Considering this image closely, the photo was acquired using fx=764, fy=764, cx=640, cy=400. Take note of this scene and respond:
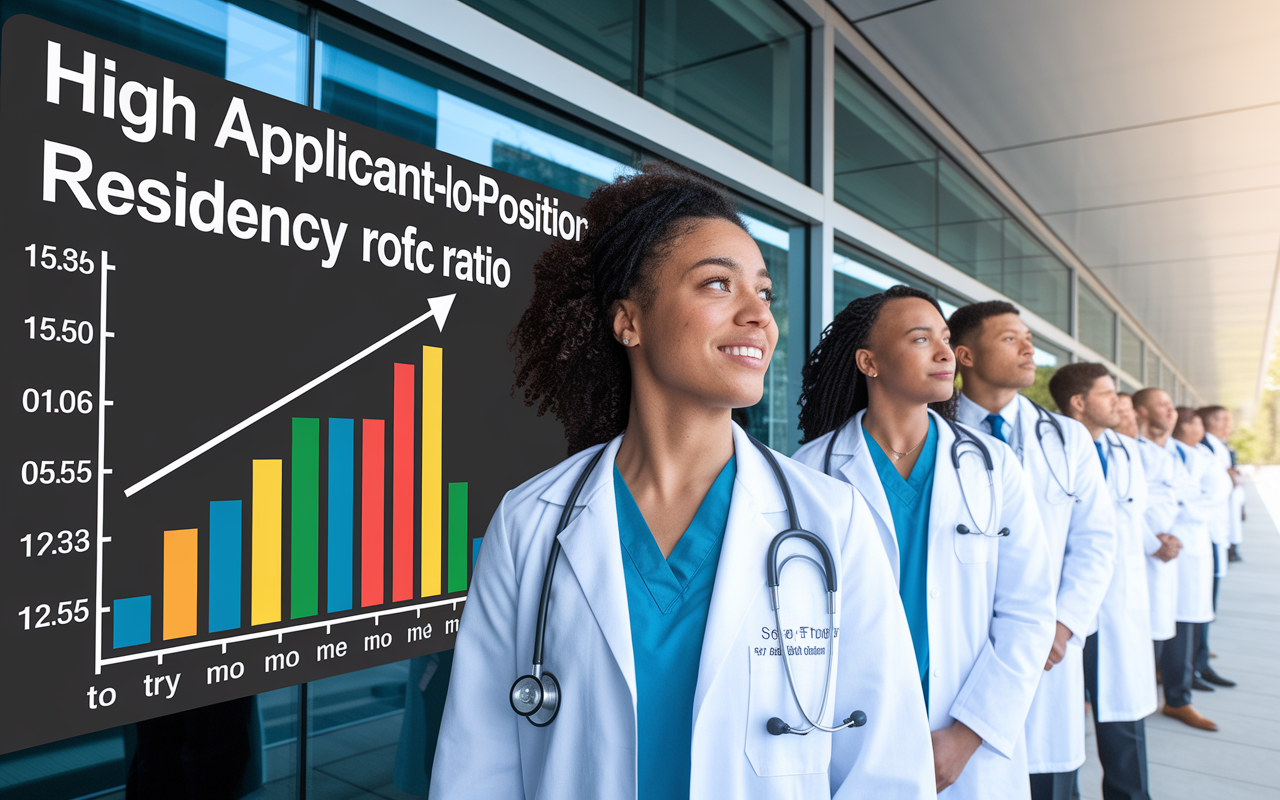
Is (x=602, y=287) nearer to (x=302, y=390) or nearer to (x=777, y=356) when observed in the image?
(x=302, y=390)

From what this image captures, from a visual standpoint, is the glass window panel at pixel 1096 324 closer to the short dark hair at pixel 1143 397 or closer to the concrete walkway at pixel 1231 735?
the concrete walkway at pixel 1231 735

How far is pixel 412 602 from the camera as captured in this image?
1807mm

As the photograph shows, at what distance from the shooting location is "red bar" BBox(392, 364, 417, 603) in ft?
5.82

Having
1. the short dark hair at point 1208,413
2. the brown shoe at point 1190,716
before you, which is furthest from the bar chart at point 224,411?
the short dark hair at point 1208,413

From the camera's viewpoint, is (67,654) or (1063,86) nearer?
(67,654)

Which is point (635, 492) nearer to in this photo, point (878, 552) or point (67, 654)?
point (878, 552)

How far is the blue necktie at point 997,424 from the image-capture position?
8.61 feet

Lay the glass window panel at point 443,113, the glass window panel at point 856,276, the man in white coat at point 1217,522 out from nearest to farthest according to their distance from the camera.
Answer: the glass window panel at point 443,113 → the glass window panel at point 856,276 → the man in white coat at point 1217,522

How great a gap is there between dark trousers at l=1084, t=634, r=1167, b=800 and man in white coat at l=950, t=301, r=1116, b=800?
43 centimetres

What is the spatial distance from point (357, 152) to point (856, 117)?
3.26 m

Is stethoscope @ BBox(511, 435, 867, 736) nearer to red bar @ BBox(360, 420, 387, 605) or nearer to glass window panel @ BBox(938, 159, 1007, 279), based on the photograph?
red bar @ BBox(360, 420, 387, 605)

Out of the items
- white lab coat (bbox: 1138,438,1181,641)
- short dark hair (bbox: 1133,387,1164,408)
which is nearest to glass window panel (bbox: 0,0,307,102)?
white lab coat (bbox: 1138,438,1181,641)

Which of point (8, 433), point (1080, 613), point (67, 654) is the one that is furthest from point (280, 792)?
point (1080, 613)

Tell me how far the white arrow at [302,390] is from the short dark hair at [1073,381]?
2.99 meters
